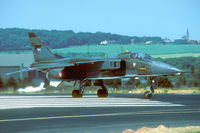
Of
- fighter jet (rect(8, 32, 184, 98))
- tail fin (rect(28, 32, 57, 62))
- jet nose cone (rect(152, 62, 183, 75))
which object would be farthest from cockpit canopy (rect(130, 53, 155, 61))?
tail fin (rect(28, 32, 57, 62))

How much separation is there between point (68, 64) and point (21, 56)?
1598 inches

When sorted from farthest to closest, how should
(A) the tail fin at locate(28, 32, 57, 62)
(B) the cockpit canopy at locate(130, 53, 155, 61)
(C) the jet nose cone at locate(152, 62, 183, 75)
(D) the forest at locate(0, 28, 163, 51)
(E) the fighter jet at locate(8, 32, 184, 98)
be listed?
(D) the forest at locate(0, 28, 163, 51) < (A) the tail fin at locate(28, 32, 57, 62) < (B) the cockpit canopy at locate(130, 53, 155, 61) < (E) the fighter jet at locate(8, 32, 184, 98) < (C) the jet nose cone at locate(152, 62, 183, 75)

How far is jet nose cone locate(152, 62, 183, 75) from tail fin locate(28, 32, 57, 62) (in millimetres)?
9092

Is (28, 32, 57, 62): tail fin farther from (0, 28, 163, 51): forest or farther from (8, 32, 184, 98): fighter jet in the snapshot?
(0, 28, 163, 51): forest

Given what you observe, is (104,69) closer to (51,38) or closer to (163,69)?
(163,69)

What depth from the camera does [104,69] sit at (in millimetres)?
26438

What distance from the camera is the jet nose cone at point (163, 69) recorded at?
24.2 metres

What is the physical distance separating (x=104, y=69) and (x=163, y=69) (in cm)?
417

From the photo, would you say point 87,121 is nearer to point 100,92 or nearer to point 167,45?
point 100,92

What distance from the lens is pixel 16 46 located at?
86.7 meters

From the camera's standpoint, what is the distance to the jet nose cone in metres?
24.2

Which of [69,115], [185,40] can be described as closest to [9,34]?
[185,40]

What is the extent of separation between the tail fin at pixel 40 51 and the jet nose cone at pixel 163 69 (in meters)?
9.09

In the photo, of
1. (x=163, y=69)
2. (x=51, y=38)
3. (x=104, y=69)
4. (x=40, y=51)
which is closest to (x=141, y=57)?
(x=163, y=69)
